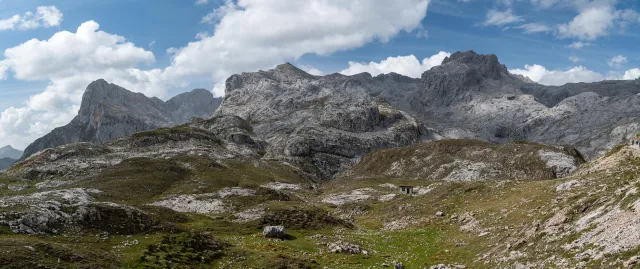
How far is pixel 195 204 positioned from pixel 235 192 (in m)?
13.7

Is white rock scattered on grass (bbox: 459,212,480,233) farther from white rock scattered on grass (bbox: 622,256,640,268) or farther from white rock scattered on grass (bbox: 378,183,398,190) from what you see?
white rock scattered on grass (bbox: 378,183,398,190)

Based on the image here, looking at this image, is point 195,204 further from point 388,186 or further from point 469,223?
point 469,223

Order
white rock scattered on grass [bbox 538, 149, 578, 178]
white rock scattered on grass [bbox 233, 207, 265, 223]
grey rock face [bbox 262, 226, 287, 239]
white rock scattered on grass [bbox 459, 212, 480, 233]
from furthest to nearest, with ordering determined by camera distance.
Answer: white rock scattered on grass [bbox 538, 149, 578, 178] < white rock scattered on grass [bbox 233, 207, 265, 223] < grey rock face [bbox 262, 226, 287, 239] < white rock scattered on grass [bbox 459, 212, 480, 233]

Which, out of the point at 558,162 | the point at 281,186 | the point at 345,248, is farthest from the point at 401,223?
the point at 281,186

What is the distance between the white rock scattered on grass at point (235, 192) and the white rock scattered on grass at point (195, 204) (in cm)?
A: 336

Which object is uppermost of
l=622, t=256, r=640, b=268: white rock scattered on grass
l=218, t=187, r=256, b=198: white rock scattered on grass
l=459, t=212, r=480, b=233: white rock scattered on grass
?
l=622, t=256, r=640, b=268: white rock scattered on grass

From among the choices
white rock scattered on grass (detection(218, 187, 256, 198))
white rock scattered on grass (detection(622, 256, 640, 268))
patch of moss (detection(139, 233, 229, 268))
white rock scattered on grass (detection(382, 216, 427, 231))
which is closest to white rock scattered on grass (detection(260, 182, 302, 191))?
white rock scattered on grass (detection(218, 187, 256, 198))

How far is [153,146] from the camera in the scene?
19888cm

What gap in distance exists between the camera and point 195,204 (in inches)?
3656

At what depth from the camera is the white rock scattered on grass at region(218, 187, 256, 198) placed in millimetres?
102375

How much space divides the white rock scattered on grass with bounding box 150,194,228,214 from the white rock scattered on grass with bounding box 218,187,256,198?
336 cm

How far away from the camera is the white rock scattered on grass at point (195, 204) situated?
8844 cm

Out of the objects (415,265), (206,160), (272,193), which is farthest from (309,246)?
(206,160)

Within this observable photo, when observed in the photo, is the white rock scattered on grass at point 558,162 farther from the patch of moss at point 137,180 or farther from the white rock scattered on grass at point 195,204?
the patch of moss at point 137,180
